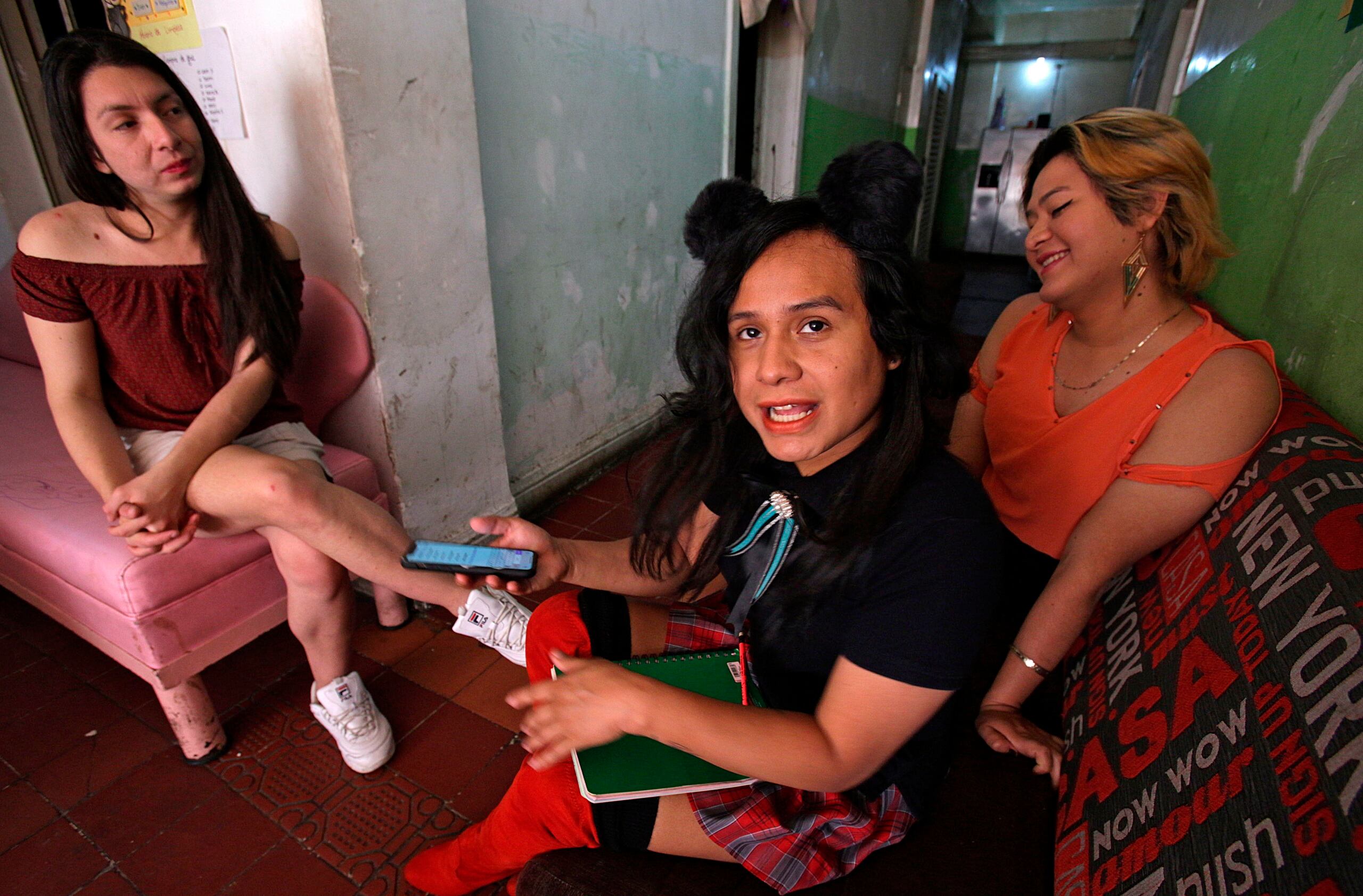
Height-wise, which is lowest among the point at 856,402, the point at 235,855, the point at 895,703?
the point at 235,855

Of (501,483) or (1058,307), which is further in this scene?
(501,483)

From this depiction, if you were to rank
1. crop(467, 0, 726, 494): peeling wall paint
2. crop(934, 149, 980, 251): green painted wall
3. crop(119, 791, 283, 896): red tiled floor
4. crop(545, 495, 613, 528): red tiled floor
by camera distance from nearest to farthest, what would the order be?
crop(119, 791, 283, 896): red tiled floor < crop(467, 0, 726, 494): peeling wall paint < crop(545, 495, 613, 528): red tiled floor < crop(934, 149, 980, 251): green painted wall

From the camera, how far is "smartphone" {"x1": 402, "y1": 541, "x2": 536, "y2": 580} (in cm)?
112

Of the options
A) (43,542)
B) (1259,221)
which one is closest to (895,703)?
(43,542)

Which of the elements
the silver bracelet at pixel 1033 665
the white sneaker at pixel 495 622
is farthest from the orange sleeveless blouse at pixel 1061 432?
the white sneaker at pixel 495 622

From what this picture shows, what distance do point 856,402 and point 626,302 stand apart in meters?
2.43

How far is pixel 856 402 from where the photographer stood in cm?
102

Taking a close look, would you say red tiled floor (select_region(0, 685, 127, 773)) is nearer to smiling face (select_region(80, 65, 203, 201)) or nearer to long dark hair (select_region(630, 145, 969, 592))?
smiling face (select_region(80, 65, 203, 201))

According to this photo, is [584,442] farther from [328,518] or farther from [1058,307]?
[1058,307]

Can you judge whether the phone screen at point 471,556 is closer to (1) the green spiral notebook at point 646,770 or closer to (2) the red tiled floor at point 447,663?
(1) the green spiral notebook at point 646,770

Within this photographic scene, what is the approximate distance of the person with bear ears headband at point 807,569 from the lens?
2.90 ft

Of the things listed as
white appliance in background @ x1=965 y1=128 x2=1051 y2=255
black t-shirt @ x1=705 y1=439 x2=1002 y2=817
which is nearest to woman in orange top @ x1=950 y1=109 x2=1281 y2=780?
black t-shirt @ x1=705 y1=439 x2=1002 y2=817

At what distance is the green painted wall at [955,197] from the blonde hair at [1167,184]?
409 inches

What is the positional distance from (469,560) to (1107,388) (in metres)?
1.34
